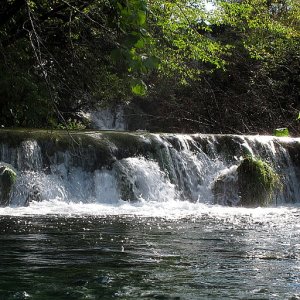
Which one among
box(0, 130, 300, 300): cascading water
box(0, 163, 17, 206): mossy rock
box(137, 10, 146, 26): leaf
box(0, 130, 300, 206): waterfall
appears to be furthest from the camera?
box(0, 130, 300, 206): waterfall

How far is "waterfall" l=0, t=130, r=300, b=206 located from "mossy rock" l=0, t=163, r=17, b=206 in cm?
39

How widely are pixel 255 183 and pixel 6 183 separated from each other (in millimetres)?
5297

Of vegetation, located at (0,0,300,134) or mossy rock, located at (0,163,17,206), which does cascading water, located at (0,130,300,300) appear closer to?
mossy rock, located at (0,163,17,206)

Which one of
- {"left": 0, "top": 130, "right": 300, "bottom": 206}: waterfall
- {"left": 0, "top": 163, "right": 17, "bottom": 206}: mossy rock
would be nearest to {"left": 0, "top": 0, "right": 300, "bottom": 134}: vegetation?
{"left": 0, "top": 130, "right": 300, "bottom": 206}: waterfall

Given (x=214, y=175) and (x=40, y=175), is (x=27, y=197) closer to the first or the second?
(x=40, y=175)

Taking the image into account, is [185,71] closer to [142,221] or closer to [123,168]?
[123,168]

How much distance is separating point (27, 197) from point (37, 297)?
8650mm

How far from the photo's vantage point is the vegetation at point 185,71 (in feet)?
57.5

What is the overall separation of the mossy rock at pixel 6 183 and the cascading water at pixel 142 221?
0.04m

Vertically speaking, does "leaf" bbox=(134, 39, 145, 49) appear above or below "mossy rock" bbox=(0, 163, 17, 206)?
above

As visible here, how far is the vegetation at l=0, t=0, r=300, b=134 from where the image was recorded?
17.5 m

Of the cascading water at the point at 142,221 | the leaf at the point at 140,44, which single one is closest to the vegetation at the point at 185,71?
the cascading water at the point at 142,221

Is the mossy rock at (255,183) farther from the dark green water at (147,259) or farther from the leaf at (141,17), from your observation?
the leaf at (141,17)

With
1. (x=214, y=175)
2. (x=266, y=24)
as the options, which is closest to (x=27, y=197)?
(x=214, y=175)
